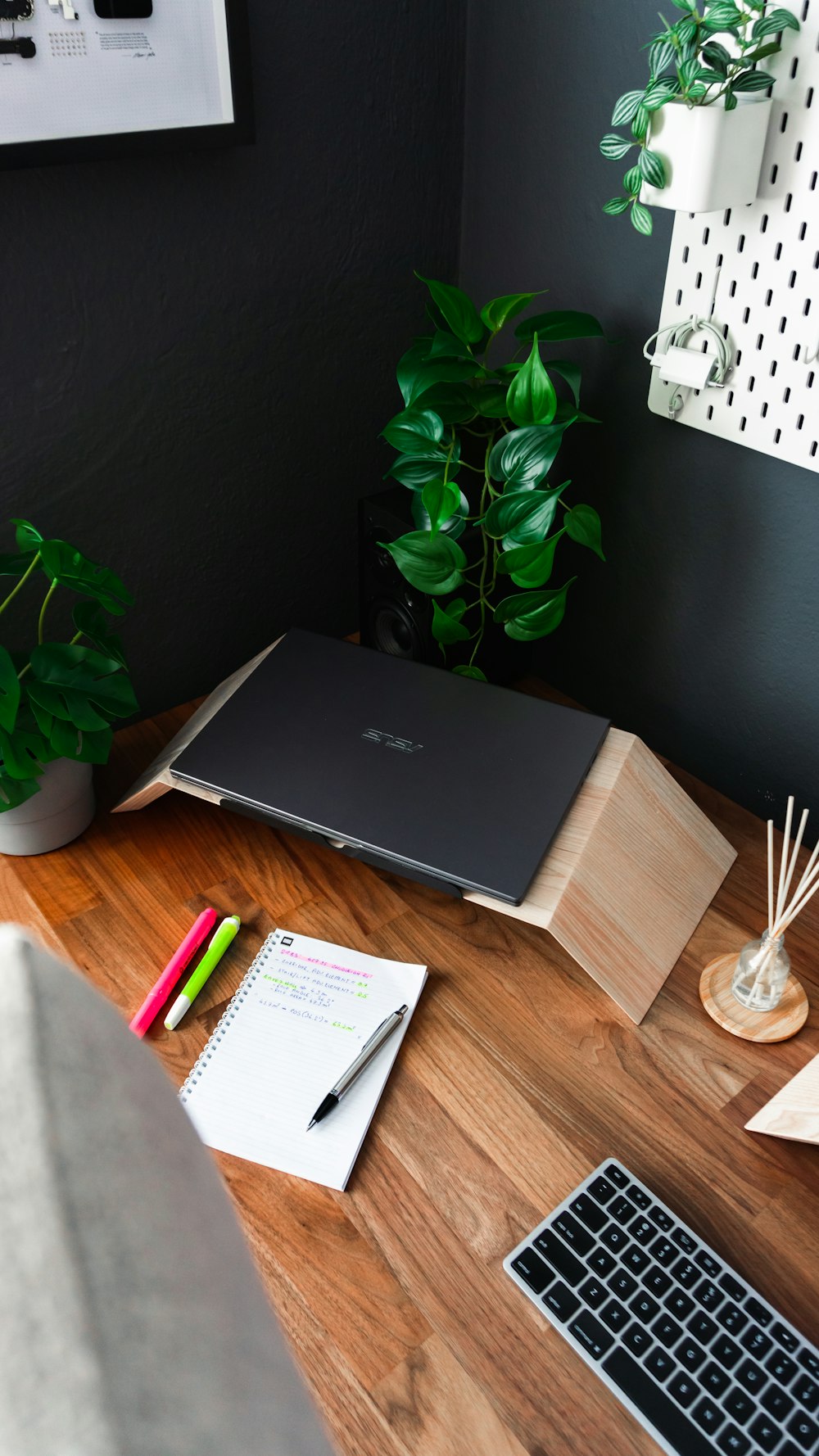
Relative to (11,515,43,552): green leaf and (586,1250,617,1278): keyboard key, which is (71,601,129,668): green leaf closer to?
(11,515,43,552): green leaf

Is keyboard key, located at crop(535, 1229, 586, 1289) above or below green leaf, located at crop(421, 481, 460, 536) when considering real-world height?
below

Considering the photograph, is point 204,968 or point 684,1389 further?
point 204,968

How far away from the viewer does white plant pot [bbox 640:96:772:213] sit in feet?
2.39

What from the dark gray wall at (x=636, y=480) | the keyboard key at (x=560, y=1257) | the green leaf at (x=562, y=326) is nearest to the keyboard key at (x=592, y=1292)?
the keyboard key at (x=560, y=1257)

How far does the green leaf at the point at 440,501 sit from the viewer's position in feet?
2.92

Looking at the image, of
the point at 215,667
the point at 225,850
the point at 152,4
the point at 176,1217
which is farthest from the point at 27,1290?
the point at 215,667

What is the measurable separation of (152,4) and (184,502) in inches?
17.2

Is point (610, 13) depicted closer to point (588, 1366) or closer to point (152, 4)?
point (152, 4)

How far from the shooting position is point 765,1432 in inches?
22.8

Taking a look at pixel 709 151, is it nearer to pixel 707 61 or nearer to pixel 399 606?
pixel 707 61

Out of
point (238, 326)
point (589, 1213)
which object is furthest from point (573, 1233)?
point (238, 326)

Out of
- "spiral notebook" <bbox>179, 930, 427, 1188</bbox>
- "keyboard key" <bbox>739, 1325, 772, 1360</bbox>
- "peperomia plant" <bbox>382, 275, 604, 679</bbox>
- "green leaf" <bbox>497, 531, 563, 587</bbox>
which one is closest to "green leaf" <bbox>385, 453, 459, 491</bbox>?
"peperomia plant" <bbox>382, 275, 604, 679</bbox>

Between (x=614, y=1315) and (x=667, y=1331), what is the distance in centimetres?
3

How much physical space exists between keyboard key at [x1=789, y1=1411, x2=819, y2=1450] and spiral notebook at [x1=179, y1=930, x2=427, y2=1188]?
302mm
